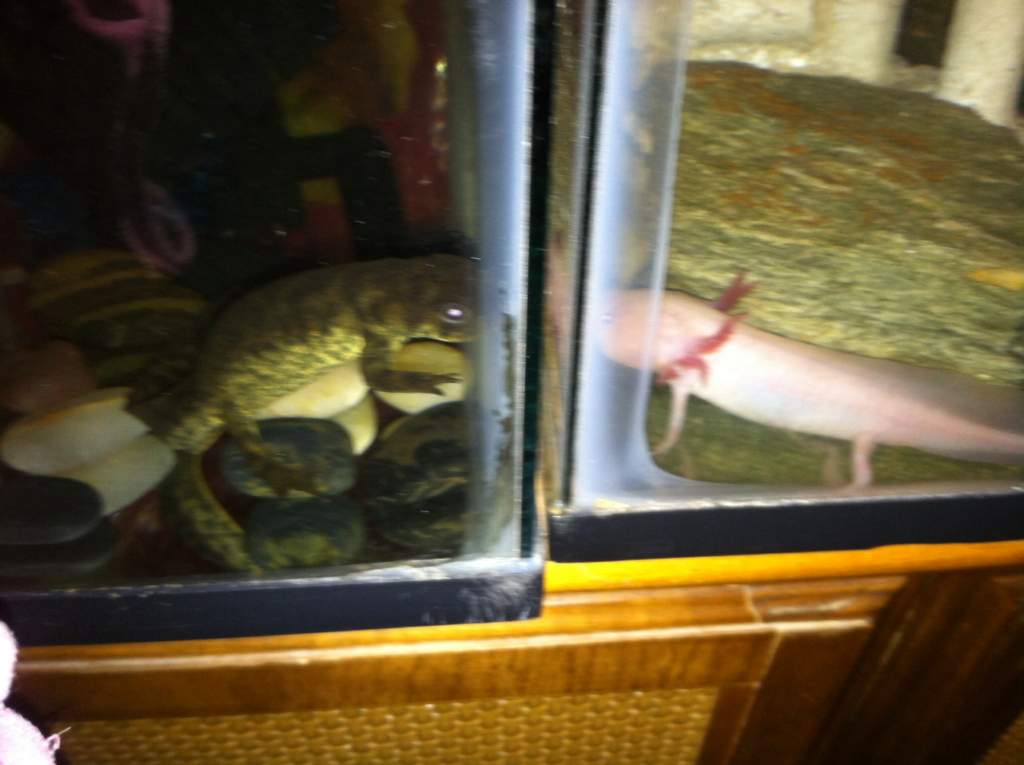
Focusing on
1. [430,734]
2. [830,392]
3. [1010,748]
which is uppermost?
[830,392]

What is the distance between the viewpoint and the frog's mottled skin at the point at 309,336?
1.25 ft

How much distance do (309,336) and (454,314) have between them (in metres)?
0.09

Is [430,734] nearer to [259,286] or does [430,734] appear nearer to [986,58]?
[259,286]

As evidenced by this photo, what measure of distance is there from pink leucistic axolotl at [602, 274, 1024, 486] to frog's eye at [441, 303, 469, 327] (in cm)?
15

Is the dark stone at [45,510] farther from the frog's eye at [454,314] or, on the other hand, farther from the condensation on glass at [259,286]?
the frog's eye at [454,314]

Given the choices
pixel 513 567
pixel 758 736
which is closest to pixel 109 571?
pixel 513 567

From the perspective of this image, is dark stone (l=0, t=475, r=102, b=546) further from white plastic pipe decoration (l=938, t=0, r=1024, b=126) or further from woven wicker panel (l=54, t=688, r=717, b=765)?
white plastic pipe decoration (l=938, t=0, r=1024, b=126)

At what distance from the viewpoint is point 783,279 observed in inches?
19.8

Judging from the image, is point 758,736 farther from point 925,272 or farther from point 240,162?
point 240,162

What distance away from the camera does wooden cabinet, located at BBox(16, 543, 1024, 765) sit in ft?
1.98

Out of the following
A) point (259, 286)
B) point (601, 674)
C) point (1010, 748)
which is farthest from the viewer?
point (1010, 748)

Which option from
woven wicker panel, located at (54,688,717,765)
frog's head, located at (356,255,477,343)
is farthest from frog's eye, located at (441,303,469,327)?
woven wicker panel, located at (54,688,717,765)

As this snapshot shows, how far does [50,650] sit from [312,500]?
0.87ft

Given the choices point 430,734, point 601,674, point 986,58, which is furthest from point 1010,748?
point 986,58
